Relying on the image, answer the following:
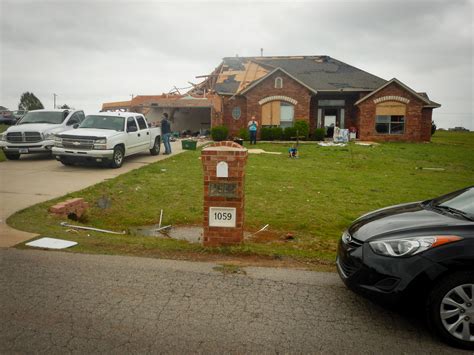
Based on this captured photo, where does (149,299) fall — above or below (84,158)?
below

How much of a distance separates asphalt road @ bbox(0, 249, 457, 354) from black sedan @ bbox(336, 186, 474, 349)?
28cm

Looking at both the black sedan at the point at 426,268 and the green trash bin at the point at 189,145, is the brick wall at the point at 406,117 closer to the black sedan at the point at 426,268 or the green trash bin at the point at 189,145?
the green trash bin at the point at 189,145

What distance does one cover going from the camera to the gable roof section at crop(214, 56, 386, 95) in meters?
28.7

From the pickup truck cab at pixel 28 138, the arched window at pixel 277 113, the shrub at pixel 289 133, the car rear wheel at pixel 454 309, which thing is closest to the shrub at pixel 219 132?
the arched window at pixel 277 113

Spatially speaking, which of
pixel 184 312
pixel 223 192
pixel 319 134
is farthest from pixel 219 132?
pixel 184 312

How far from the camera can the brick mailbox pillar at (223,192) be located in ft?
18.0

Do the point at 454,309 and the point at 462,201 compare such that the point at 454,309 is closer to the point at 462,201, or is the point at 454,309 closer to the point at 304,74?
the point at 462,201

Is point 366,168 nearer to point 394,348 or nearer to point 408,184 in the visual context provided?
point 408,184

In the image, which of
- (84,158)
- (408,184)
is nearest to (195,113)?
(84,158)

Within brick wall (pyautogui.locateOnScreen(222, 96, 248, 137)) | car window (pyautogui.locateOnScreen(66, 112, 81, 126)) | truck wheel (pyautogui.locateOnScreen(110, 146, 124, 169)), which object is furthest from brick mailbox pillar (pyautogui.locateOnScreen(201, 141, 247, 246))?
brick wall (pyautogui.locateOnScreen(222, 96, 248, 137))

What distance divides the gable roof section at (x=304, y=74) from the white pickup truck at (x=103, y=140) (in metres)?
14.3

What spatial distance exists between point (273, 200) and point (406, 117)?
842 inches

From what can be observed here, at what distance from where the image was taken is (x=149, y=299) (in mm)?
3947

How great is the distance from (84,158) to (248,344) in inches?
448
